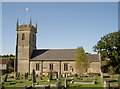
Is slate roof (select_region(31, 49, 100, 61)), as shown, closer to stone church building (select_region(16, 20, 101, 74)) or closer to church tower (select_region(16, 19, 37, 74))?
stone church building (select_region(16, 20, 101, 74))

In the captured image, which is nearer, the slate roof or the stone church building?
the stone church building

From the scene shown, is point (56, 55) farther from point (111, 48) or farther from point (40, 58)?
point (111, 48)

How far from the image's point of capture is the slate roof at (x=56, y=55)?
156 ft

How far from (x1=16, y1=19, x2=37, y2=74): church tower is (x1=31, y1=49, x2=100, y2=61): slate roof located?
171 centimetres

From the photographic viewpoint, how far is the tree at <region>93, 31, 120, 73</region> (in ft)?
123

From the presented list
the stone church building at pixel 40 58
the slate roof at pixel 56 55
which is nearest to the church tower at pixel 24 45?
the stone church building at pixel 40 58

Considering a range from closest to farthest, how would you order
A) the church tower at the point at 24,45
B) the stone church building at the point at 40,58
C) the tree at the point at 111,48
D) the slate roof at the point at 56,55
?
the tree at the point at 111,48 < the stone church building at the point at 40,58 < the slate roof at the point at 56,55 < the church tower at the point at 24,45

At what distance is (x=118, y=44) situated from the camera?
124 ft

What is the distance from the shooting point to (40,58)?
160 feet

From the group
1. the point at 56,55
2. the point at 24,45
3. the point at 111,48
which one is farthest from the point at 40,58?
the point at 111,48

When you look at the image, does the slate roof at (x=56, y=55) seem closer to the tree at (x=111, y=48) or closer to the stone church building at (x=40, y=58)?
the stone church building at (x=40, y=58)

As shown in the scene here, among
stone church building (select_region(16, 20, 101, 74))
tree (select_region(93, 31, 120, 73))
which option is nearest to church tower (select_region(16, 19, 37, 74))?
stone church building (select_region(16, 20, 101, 74))

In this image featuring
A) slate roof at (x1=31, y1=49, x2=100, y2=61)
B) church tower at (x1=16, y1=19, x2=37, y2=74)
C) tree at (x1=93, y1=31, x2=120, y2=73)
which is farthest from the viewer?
church tower at (x1=16, y1=19, x2=37, y2=74)

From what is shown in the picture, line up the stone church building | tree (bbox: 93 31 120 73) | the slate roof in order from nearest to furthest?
1. tree (bbox: 93 31 120 73)
2. the stone church building
3. the slate roof
